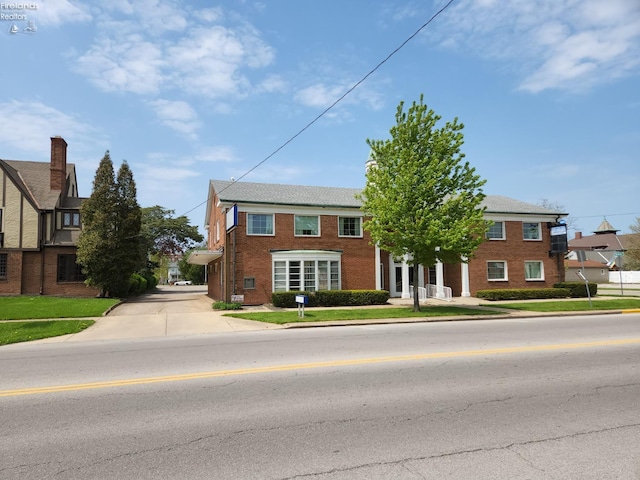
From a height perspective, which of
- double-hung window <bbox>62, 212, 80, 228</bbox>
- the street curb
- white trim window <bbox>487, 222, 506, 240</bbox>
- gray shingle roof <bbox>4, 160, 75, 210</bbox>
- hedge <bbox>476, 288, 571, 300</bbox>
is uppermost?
gray shingle roof <bbox>4, 160, 75, 210</bbox>

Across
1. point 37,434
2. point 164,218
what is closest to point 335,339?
point 37,434

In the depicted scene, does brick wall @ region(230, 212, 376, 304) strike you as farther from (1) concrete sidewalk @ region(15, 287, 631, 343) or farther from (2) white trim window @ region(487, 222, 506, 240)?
(2) white trim window @ region(487, 222, 506, 240)

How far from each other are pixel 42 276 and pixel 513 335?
30.3 m

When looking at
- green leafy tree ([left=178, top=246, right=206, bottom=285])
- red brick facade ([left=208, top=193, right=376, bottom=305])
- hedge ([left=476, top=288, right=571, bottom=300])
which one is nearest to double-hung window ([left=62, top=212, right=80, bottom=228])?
red brick facade ([left=208, top=193, right=376, bottom=305])

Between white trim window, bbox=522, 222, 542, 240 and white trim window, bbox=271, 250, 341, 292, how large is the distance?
590 inches

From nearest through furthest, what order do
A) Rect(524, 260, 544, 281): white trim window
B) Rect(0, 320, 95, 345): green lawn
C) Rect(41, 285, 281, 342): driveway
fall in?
Rect(0, 320, 95, 345): green lawn
Rect(41, 285, 281, 342): driveway
Rect(524, 260, 544, 281): white trim window

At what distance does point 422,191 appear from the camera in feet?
61.2

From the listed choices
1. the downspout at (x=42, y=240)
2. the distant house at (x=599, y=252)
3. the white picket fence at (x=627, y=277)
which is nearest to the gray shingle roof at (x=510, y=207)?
the distant house at (x=599, y=252)

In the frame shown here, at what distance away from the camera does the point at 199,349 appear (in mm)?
10680

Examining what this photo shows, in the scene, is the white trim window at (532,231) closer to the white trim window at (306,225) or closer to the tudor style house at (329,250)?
the tudor style house at (329,250)

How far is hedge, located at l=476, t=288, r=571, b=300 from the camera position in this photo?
1063 inches

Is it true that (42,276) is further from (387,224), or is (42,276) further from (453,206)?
(453,206)

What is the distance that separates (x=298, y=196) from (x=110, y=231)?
13297 millimetres

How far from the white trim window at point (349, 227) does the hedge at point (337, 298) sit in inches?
176
